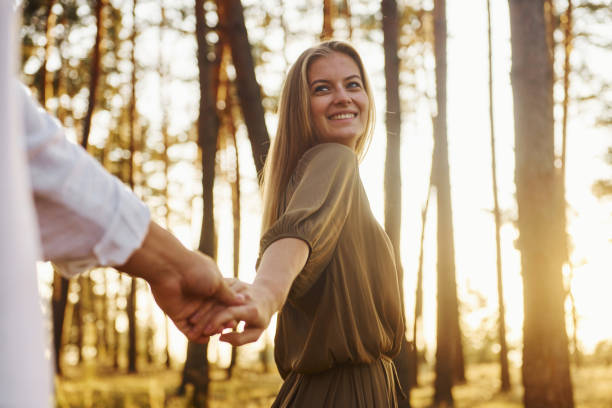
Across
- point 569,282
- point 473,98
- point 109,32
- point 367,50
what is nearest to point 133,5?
point 109,32

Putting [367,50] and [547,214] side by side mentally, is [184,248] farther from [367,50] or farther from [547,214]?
[367,50]

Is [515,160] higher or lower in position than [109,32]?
lower

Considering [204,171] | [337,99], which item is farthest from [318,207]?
[204,171]

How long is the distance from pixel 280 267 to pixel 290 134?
793mm

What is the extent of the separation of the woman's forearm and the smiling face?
0.73 m

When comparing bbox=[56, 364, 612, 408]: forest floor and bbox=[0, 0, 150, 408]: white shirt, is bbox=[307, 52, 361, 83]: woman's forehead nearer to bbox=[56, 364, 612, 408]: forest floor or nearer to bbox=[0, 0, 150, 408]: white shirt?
bbox=[0, 0, 150, 408]: white shirt

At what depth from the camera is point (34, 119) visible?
1002 millimetres

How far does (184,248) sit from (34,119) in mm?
507

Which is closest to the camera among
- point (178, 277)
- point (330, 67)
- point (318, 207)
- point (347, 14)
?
point (178, 277)

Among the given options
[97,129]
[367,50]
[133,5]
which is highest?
[133,5]

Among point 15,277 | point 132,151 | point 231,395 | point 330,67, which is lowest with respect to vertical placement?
point 231,395

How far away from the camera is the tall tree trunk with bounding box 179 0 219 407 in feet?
34.6

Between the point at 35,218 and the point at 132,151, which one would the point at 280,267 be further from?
the point at 132,151

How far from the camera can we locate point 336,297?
2014 mm
